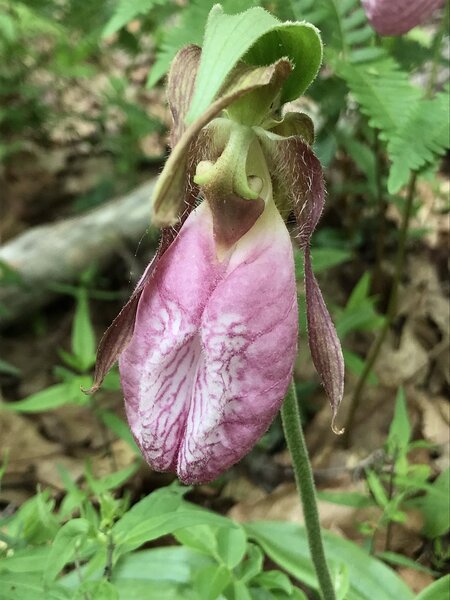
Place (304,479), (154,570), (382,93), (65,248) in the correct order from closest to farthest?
(304,479), (154,570), (382,93), (65,248)

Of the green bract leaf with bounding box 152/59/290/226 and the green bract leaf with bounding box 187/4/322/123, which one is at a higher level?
the green bract leaf with bounding box 187/4/322/123

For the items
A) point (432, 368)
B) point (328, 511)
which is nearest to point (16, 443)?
→ point (328, 511)

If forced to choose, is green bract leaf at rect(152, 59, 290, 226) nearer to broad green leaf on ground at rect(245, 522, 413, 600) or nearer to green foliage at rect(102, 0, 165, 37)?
broad green leaf on ground at rect(245, 522, 413, 600)

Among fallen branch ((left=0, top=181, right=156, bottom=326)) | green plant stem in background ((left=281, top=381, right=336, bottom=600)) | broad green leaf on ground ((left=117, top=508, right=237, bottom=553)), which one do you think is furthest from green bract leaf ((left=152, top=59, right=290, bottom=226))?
fallen branch ((left=0, top=181, right=156, bottom=326))

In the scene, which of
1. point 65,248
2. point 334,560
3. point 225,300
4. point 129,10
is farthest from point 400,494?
point 65,248

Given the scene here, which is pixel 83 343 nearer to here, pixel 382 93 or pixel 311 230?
pixel 382 93

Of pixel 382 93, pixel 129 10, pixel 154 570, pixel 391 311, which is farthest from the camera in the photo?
pixel 391 311

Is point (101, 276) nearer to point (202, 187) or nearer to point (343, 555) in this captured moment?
point (343, 555)
